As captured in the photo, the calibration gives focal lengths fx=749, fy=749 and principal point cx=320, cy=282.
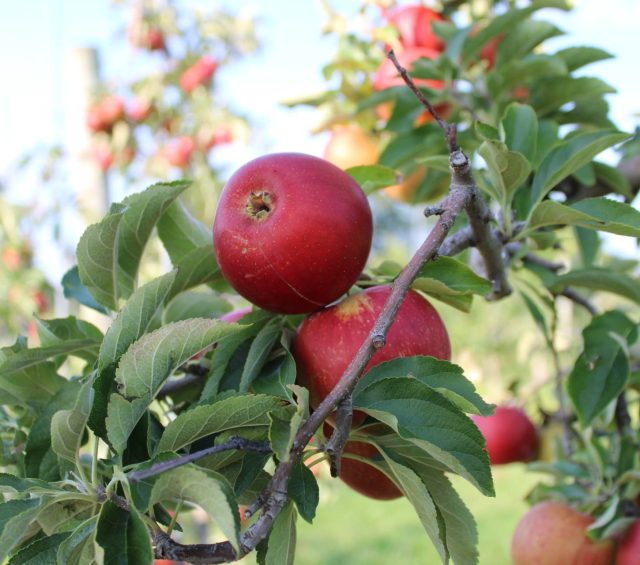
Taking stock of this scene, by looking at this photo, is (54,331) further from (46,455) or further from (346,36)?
(346,36)

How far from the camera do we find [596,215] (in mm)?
630

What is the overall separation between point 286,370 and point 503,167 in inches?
10.0

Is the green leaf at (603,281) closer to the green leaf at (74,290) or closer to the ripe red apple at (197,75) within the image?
the green leaf at (74,290)

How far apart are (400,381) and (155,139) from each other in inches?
112

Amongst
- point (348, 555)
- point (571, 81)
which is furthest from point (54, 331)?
point (348, 555)

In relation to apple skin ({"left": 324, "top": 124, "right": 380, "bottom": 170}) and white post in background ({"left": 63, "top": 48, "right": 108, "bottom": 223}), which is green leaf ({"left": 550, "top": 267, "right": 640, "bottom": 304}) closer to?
apple skin ({"left": 324, "top": 124, "right": 380, "bottom": 170})

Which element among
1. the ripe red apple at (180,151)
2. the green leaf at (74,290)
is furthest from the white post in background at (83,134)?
the green leaf at (74,290)

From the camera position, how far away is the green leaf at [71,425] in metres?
0.48

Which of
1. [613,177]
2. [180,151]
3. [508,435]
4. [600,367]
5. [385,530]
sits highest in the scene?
[613,177]

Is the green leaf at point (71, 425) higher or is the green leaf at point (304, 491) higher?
the green leaf at point (71, 425)

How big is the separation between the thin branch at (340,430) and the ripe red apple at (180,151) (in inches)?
99.1

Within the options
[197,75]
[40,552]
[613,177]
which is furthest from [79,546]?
[197,75]

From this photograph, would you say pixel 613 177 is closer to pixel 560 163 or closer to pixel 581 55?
pixel 581 55

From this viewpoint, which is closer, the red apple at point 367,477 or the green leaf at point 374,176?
the red apple at point 367,477
